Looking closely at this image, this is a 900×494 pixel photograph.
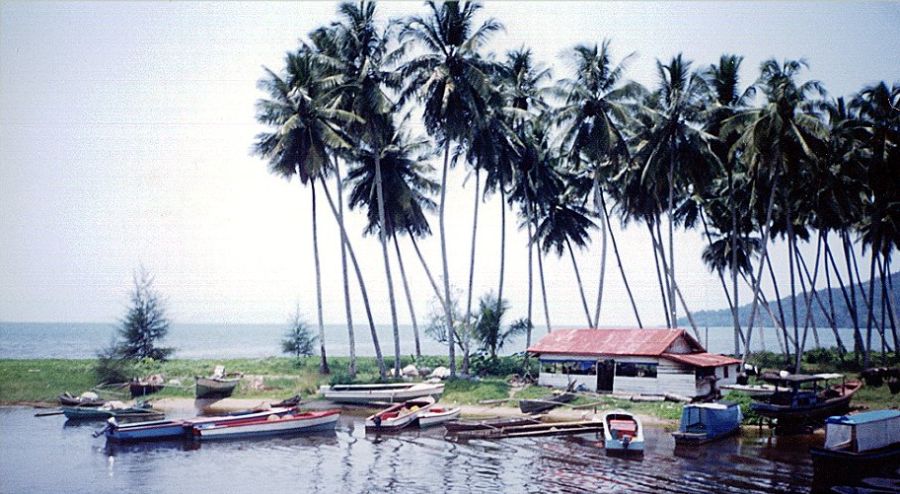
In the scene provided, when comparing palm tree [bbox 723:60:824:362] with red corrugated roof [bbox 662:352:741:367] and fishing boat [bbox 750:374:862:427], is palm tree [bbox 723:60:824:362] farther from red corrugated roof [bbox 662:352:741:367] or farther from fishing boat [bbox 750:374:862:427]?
fishing boat [bbox 750:374:862:427]

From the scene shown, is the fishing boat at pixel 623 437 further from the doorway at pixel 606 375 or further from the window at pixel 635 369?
the doorway at pixel 606 375

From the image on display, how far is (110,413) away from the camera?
30.1 metres

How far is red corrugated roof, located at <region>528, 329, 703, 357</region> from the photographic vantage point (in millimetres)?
31312

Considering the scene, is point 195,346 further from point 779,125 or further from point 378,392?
point 779,125

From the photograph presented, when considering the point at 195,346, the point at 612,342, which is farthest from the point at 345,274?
the point at 195,346

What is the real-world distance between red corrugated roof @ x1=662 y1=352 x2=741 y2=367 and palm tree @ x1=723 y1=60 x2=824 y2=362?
23.7 ft

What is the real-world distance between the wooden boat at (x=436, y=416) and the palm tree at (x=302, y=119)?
46.4 feet

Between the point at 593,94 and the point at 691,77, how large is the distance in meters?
5.04

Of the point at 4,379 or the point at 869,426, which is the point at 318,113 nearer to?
the point at 4,379

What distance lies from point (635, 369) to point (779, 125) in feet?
43.4

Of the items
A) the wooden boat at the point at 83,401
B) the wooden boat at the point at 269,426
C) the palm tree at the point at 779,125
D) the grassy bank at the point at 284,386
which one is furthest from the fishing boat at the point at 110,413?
the palm tree at the point at 779,125

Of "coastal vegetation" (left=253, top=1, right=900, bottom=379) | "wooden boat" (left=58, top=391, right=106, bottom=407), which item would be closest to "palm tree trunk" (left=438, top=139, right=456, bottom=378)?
"coastal vegetation" (left=253, top=1, right=900, bottom=379)

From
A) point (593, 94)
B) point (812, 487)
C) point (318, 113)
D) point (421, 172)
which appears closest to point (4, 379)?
point (318, 113)

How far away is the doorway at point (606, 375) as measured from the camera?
105ft
